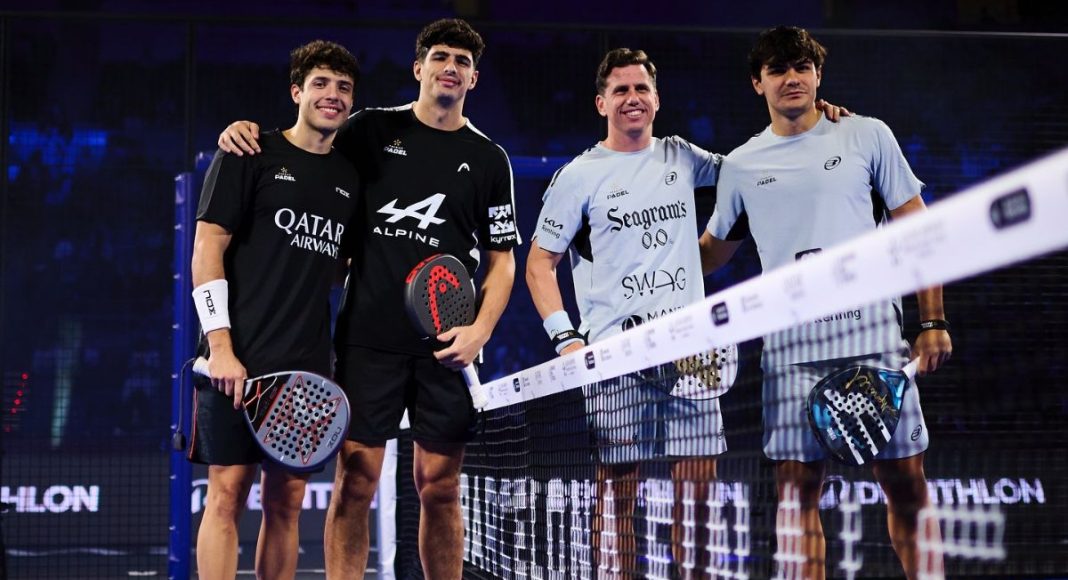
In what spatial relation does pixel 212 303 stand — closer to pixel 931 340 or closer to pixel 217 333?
pixel 217 333

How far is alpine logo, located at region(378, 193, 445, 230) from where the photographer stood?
318 centimetres

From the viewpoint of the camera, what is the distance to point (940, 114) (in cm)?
800

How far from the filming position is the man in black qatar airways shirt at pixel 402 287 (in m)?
3.11

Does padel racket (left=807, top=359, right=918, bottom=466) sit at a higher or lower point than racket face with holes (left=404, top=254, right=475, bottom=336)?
lower

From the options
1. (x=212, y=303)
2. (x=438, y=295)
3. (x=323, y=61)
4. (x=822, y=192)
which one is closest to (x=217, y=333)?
(x=212, y=303)

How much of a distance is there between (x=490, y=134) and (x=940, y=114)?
126 inches

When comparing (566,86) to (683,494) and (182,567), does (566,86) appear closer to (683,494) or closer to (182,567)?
(182,567)

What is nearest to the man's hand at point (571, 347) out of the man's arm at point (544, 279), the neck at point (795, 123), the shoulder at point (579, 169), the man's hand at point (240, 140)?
the man's arm at point (544, 279)

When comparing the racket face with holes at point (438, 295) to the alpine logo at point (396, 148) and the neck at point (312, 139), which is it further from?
the neck at point (312, 139)

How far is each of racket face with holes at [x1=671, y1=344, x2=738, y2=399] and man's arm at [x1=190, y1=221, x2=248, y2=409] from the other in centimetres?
113

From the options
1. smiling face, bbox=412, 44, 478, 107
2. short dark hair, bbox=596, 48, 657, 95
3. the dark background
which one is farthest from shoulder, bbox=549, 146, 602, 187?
the dark background

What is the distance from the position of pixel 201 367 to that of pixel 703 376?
1328mm

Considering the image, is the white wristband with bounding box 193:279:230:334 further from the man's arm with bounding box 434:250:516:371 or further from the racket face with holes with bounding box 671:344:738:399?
the racket face with holes with bounding box 671:344:738:399

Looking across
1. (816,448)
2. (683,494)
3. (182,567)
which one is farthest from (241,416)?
(182,567)
